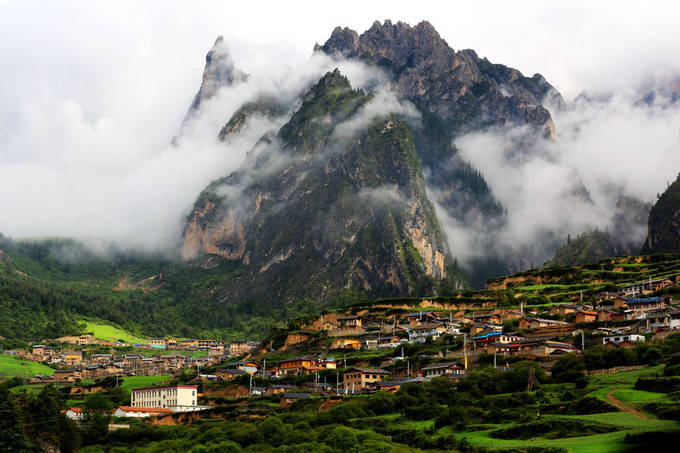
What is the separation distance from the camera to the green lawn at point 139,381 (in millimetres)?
133750

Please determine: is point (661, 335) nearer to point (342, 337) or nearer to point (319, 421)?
point (319, 421)

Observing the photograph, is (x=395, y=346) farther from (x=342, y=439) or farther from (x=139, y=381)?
(x=342, y=439)

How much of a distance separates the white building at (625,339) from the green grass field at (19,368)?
108 m

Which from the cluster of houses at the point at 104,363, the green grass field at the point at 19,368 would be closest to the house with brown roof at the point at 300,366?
the cluster of houses at the point at 104,363

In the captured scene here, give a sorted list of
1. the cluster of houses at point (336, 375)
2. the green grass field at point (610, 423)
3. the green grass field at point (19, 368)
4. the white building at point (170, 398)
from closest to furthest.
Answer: the green grass field at point (610, 423), the cluster of houses at point (336, 375), the white building at point (170, 398), the green grass field at point (19, 368)

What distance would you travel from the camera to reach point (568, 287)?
490 feet

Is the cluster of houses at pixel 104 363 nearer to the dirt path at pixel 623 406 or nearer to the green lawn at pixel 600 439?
the dirt path at pixel 623 406

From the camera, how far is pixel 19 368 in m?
159

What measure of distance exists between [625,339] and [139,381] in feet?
287

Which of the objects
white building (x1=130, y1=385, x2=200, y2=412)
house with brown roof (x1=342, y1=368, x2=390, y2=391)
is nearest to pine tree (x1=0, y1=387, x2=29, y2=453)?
white building (x1=130, y1=385, x2=200, y2=412)

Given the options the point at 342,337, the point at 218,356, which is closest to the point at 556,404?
the point at 342,337

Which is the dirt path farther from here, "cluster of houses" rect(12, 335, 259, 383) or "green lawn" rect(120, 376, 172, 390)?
"cluster of houses" rect(12, 335, 259, 383)

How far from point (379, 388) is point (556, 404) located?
32.8 meters

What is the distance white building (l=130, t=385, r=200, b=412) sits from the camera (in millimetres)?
105438
